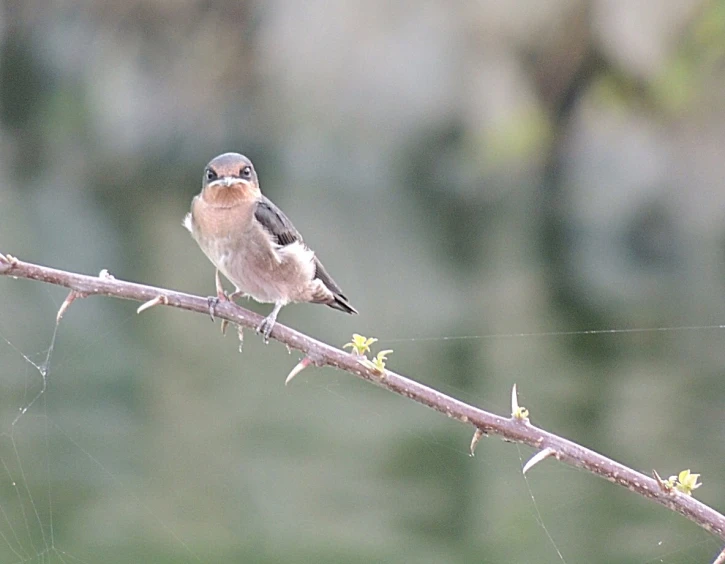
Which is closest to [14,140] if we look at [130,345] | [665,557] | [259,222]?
[130,345]

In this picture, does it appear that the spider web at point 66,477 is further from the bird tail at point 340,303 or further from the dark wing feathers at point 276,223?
the dark wing feathers at point 276,223

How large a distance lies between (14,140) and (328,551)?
39.4 metres

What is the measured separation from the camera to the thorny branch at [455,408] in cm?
308

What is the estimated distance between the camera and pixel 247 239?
5500mm

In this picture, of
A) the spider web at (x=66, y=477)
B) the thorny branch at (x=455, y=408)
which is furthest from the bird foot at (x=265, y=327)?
the spider web at (x=66, y=477)

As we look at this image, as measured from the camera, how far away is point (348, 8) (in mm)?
A: 40812

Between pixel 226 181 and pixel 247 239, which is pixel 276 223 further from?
pixel 226 181

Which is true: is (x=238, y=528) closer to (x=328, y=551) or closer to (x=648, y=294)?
(x=328, y=551)

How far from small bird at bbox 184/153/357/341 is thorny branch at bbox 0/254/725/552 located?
1.74 m

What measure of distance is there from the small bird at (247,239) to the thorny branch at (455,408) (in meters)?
1.74

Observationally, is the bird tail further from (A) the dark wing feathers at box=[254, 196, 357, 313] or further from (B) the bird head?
(B) the bird head

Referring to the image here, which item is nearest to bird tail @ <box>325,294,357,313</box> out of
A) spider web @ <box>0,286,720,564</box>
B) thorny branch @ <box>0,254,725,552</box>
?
thorny branch @ <box>0,254,725,552</box>

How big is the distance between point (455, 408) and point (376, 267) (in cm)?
2732

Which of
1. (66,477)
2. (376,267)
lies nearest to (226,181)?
(66,477)
